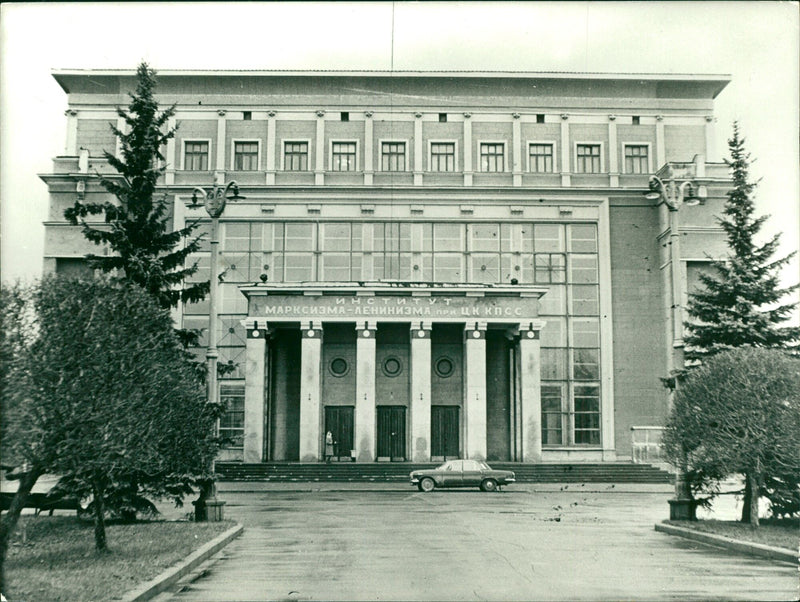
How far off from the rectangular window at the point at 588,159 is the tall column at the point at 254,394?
2050 centimetres

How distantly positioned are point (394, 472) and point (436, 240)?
46.1 feet

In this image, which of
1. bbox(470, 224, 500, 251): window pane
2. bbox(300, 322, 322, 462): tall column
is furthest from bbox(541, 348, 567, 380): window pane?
bbox(300, 322, 322, 462): tall column

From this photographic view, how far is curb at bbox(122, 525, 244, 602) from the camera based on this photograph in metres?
11.1

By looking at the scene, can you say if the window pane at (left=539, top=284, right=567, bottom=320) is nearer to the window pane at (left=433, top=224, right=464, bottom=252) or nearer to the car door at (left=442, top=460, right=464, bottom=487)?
the window pane at (left=433, top=224, right=464, bottom=252)

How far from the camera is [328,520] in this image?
2166 centimetres

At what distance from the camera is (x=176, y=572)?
1278 centimetres

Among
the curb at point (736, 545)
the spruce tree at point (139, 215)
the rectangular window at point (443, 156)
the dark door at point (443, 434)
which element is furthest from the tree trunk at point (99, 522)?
the rectangular window at point (443, 156)

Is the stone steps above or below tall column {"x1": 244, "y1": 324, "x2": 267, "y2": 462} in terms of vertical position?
below

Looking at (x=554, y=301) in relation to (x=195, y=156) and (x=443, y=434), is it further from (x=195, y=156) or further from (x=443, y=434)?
(x=195, y=156)

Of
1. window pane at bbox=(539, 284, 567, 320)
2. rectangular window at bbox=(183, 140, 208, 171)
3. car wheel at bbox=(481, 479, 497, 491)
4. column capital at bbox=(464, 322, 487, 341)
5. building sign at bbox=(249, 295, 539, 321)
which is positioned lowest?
car wheel at bbox=(481, 479, 497, 491)

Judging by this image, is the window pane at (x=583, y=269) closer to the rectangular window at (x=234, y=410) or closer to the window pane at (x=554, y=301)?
the window pane at (x=554, y=301)

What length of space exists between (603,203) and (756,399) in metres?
30.0

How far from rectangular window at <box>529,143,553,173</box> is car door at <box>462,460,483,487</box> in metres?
20.9

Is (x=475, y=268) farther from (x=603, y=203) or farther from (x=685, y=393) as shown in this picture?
(x=685, y=393)
